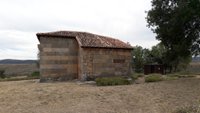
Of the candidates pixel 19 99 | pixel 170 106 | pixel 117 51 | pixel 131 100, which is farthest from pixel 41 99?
pixel 117 51

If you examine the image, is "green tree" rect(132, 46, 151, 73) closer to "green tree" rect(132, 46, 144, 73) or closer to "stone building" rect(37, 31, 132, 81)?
"green tree" rect(132, 46, 144, 73)

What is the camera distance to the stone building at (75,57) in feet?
77.5

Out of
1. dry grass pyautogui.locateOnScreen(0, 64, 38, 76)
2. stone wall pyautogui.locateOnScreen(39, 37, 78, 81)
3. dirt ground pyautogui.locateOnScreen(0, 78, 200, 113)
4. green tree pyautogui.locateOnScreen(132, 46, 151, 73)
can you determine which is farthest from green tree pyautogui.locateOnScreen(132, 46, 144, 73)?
dirt ground pyautogui.locateOnScreen(0, 78, 200, 113)

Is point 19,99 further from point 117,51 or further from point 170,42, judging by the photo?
point 170,42

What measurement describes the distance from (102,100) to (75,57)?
10725 millimetres

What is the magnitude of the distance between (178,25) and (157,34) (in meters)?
2.44

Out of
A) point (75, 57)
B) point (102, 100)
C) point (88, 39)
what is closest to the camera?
point (102, 100)

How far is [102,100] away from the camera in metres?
14.7

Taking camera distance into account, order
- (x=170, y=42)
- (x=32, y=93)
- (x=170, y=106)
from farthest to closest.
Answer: (x=170, y=42)
(x=32, y=93)
(x=170, y=106)

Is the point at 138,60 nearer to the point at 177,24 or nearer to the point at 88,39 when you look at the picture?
the point at 88,39

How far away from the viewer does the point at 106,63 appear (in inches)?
979

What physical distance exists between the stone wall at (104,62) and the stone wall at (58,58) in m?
1.21

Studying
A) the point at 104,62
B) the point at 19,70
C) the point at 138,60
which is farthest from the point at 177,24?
the point at 19,70

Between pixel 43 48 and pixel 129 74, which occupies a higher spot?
pixel 43 48
